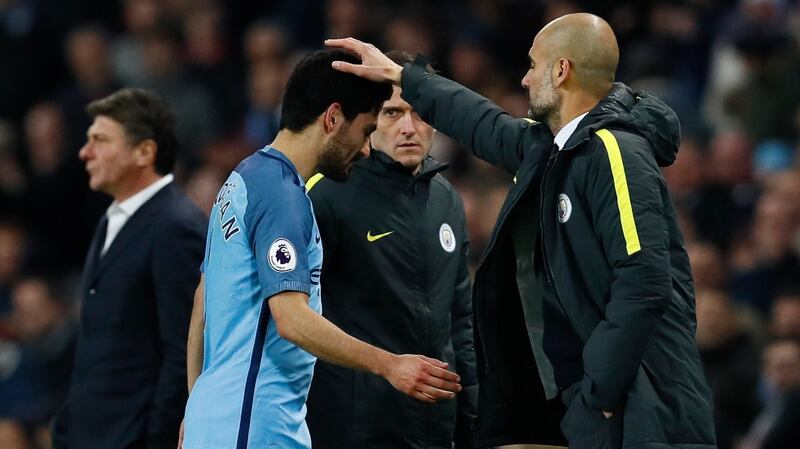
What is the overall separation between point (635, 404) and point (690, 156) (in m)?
5.50

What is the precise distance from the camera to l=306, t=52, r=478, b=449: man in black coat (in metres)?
5.62

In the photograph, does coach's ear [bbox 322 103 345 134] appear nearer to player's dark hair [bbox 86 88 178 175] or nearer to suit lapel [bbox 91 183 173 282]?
suit lapel [bbox 91 183 173 282]

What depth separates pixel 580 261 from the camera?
16.1ft

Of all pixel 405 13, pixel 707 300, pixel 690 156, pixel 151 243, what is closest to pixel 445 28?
pixel 405 13

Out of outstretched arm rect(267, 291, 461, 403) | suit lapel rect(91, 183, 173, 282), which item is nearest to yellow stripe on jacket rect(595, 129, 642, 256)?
outstretched arm rect(267, 291, 461, 403)

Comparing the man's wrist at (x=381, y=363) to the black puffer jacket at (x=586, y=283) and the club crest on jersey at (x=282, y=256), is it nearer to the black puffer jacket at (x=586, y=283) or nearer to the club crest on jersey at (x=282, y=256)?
the club crest on jersey at (x=282, y=256)

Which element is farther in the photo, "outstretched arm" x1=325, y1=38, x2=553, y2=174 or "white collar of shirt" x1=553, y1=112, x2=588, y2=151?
"outstretched arm" x1=325, y1=38, x2=553, y2=174

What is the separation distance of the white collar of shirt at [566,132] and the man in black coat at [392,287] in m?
0.88

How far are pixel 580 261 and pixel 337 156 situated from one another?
88 cm

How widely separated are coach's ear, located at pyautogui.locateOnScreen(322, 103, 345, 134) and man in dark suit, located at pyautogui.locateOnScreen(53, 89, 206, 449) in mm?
1286

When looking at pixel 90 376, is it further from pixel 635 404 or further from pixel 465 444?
pixel 635 404

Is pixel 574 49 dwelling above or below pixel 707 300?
above

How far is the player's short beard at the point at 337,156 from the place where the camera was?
16.6 feet

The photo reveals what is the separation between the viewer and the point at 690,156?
1002 centimetres
